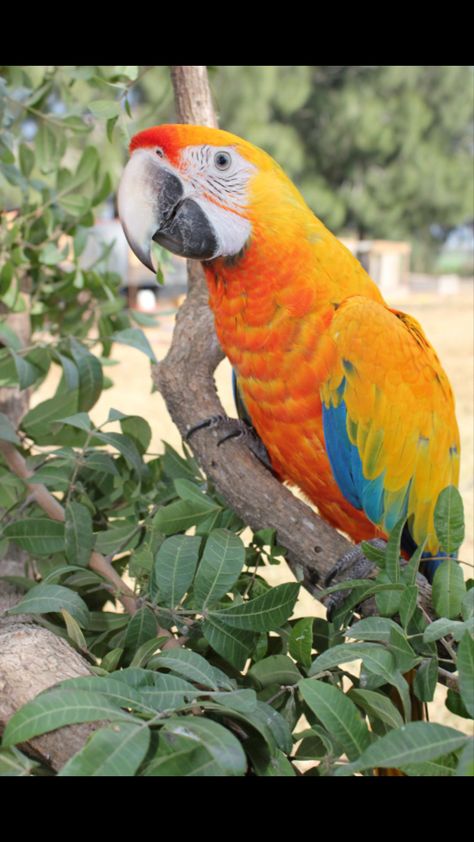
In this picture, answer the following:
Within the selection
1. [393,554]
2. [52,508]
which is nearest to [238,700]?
[393,554]

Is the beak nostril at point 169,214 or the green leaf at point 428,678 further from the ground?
the beak nostril at point 169,214

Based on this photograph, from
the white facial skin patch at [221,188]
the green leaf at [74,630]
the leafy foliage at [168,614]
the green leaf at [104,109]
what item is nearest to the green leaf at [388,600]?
the leafy foliage at [168,614]

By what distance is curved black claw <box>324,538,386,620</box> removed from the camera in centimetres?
66

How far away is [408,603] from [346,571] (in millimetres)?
213

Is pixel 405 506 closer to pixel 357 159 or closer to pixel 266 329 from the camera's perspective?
pixel 266 329

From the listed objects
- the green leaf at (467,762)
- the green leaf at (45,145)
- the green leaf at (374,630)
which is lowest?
the green leaf at (467,762)

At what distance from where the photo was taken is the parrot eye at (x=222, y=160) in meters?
0.65

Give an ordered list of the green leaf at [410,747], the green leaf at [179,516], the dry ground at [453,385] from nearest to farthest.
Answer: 1. the green leaf at [410,747]
2. the green leaf at [179,516]
3. the dry ground at [453,385]

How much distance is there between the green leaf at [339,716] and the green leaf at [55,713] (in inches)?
3.6

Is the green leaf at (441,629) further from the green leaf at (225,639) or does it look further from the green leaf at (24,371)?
the green leaf at (24,371)

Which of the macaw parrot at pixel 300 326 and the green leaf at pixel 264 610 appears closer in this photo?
the green leaf at pixel 264 610

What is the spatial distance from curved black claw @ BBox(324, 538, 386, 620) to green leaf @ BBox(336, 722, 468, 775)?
33cm

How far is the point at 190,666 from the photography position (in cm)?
44

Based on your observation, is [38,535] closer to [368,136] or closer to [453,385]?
[453,385]
